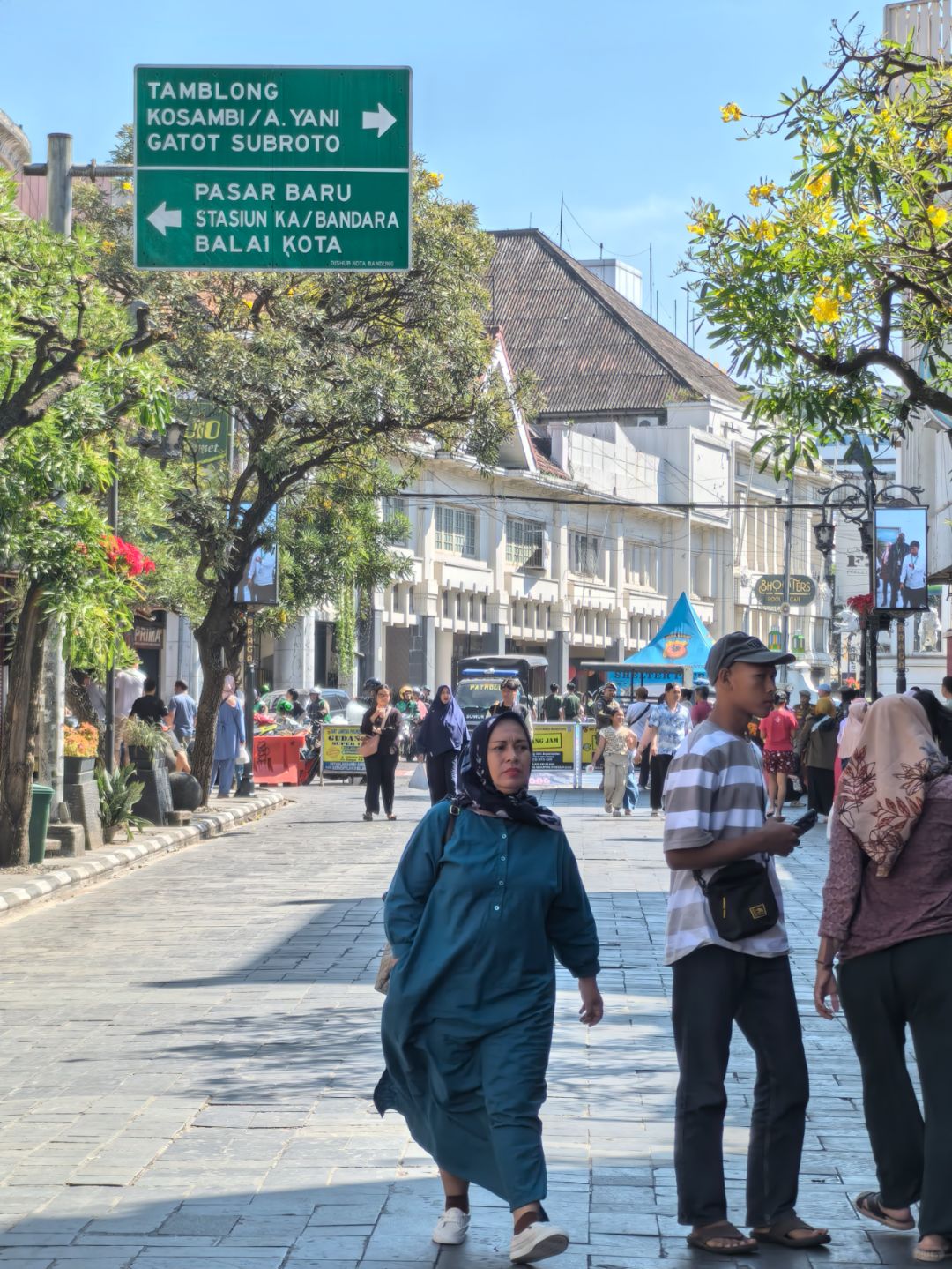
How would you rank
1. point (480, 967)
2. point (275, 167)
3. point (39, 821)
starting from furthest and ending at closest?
point (39, 821) < point (275, 167) < point (480, 967)

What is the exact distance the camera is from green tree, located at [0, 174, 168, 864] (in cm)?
1348

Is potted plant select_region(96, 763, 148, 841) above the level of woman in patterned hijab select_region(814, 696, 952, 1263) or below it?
below

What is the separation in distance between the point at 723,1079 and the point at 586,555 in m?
64.2

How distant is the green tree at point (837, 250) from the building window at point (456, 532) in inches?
1893

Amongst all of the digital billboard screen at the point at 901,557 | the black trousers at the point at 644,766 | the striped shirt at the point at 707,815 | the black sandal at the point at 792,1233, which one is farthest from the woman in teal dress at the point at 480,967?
the black trousers at the point at 644,766

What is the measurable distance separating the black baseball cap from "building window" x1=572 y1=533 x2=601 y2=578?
62.6 meters

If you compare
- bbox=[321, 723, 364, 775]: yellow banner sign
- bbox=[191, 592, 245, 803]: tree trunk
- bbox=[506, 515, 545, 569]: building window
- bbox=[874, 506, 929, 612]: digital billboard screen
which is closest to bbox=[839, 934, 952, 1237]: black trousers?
bbox=[874, 506, 929, 612]: digital billboard screen

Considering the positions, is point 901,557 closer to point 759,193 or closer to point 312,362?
point 312,362

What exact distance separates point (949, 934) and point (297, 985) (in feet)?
20.0

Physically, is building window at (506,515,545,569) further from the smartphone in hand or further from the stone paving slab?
the smartphone in hand

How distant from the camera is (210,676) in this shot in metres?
26.4

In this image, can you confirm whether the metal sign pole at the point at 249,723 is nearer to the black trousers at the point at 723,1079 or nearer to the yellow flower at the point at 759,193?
the yellow flower at the point at 759,193

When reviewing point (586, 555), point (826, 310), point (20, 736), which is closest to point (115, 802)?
point (20, 736)

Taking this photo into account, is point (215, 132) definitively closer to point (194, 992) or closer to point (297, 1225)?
point (194, 992)
